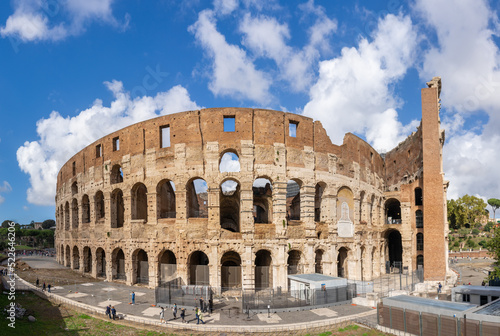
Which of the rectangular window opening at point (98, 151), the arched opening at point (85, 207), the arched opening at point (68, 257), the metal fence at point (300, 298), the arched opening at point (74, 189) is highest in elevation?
the rectangular window opening at point (98, 151)

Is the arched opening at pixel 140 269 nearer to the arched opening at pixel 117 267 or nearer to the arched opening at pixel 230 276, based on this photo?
the arched opening at pixel 117 267

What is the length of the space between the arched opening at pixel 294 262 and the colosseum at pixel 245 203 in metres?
0.08

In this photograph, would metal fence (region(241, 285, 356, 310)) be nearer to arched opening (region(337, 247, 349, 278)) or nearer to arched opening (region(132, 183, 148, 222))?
arched opening (region(337, 247, 349, 278))

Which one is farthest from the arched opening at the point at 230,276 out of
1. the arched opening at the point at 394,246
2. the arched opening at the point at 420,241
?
the arched opening at the point at 394,246

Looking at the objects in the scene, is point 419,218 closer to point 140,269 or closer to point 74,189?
point 140,269

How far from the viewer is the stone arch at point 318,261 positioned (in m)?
28.7

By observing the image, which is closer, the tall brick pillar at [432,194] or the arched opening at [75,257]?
the tall brick pillar at [432,194]

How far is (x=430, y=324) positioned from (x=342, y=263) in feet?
52.0

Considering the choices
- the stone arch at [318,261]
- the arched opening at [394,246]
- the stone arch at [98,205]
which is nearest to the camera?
the stone arch at [318,261]

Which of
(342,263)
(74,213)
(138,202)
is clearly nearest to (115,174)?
(138,202)

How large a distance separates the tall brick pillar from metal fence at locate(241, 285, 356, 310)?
1179cm

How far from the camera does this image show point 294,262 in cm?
2755

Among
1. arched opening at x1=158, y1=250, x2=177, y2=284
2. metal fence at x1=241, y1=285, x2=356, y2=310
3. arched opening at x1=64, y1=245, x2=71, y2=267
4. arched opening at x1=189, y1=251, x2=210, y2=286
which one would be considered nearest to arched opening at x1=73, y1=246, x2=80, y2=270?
arched opening at x1=64, y1=245, x2=71, y2=267

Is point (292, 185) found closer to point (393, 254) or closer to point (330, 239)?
point (393, 254)
